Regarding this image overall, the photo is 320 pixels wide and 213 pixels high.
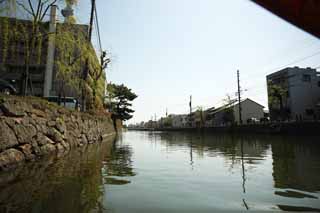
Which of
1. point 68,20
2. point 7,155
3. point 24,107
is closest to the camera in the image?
point 7,155

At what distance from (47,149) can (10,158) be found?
2785 millimetres

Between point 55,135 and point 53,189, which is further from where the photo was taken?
point 55,135

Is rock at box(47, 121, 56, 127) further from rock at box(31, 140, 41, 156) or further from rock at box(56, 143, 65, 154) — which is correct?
rock at box(31, 140, 41, 156)

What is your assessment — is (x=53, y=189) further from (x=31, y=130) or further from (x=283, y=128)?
(x=283, y=128)

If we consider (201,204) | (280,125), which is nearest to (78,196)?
(201,204)

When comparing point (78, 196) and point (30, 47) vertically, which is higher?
point (30, 47)

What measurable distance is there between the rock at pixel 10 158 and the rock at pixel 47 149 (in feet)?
5.07

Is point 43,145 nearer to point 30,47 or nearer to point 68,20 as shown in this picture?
point 30,47

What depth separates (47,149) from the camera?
9.10 meters

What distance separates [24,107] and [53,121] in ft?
7.86

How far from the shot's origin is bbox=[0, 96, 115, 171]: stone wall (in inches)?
252

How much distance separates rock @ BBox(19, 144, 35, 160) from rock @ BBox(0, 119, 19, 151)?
594 millimetres

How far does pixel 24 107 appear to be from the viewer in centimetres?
791

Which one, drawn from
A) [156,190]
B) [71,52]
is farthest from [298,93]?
[156,190]
